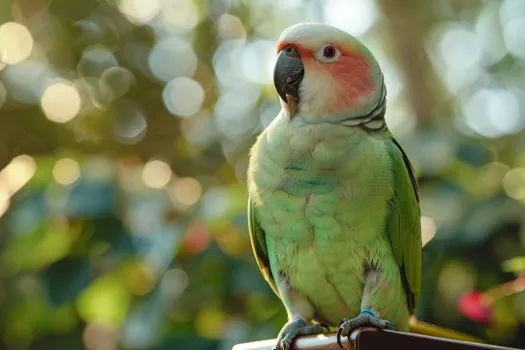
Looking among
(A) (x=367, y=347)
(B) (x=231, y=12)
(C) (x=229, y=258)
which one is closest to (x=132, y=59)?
(B) (x=231, y=12)

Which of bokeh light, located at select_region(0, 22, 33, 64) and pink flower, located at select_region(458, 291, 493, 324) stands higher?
bokeh light, located at select_region(0, 22, 33, 64)

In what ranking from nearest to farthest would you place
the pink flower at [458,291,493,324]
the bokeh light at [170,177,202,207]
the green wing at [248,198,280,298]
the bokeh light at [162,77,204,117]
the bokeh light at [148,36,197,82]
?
the green wing at [248,198,280,298] < the pink flower at [458,291,493,324] < the bokeh light at [170,177,202,207] < the bokeh light at [162,77,204,117] < the bokeh light at [148,36,197,82]

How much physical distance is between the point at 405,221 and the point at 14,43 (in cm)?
407

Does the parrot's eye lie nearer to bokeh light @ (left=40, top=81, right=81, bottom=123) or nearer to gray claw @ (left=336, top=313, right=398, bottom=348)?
gray claw @ (left=336, top=313, right=398, bottom=348)

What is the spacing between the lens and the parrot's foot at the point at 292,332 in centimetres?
141

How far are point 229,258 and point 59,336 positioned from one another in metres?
1.37

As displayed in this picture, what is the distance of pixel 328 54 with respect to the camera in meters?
1.57

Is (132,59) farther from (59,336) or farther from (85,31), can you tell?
(59,336)

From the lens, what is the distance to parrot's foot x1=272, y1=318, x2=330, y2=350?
4.62 ft

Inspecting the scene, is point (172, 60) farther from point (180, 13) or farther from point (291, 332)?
point (291, 332)

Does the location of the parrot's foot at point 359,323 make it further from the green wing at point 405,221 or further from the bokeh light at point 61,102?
the bokeh light at point 61,102

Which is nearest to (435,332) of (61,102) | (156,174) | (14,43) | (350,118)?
(350,118)

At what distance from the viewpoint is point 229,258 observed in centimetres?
256

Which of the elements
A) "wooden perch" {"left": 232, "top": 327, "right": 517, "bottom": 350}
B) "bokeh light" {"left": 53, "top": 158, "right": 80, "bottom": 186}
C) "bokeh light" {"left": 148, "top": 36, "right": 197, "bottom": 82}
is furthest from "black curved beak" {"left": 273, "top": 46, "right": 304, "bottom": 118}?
"bokeh light" {"left": 148, "top": 36, "right": 197, "bottom": 82}
